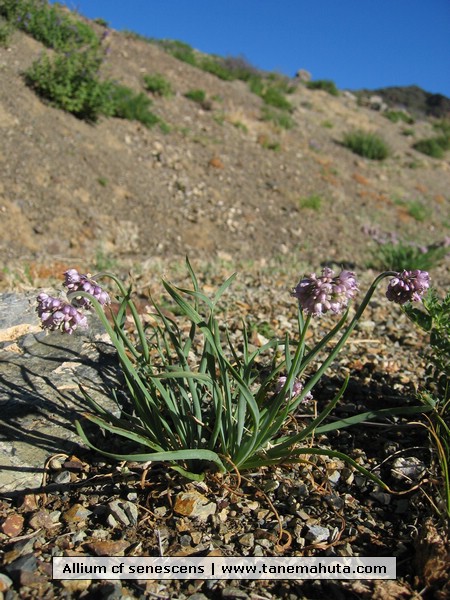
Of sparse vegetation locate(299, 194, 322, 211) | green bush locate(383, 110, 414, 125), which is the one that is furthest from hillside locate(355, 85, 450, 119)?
sparse vegetation locate(299, 194, 322, 211)

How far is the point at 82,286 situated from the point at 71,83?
7.26 m

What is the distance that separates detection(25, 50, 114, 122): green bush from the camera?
7859mm

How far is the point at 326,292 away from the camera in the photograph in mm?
1674

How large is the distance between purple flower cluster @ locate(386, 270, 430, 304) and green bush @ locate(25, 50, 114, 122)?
24.2ft

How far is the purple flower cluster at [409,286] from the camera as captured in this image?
A: 177cm

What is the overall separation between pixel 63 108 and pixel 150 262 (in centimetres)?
385

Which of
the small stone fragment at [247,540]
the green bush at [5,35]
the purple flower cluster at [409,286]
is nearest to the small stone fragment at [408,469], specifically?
the small stone fragment at [247,540]

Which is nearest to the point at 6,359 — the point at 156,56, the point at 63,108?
the point at 63,108

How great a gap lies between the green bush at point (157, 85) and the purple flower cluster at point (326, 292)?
32.8 ft

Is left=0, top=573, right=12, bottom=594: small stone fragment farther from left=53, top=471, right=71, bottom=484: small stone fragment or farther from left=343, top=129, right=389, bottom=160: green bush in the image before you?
left=343, top=129, right=389, bottom=160: green bush

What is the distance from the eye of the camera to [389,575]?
1.84 meters

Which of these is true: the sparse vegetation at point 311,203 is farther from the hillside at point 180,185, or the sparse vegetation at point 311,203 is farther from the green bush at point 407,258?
the green bush at point 407,258

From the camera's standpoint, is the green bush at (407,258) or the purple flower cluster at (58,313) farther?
the green bush at (407,258)

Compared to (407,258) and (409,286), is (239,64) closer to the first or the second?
(407,258)
